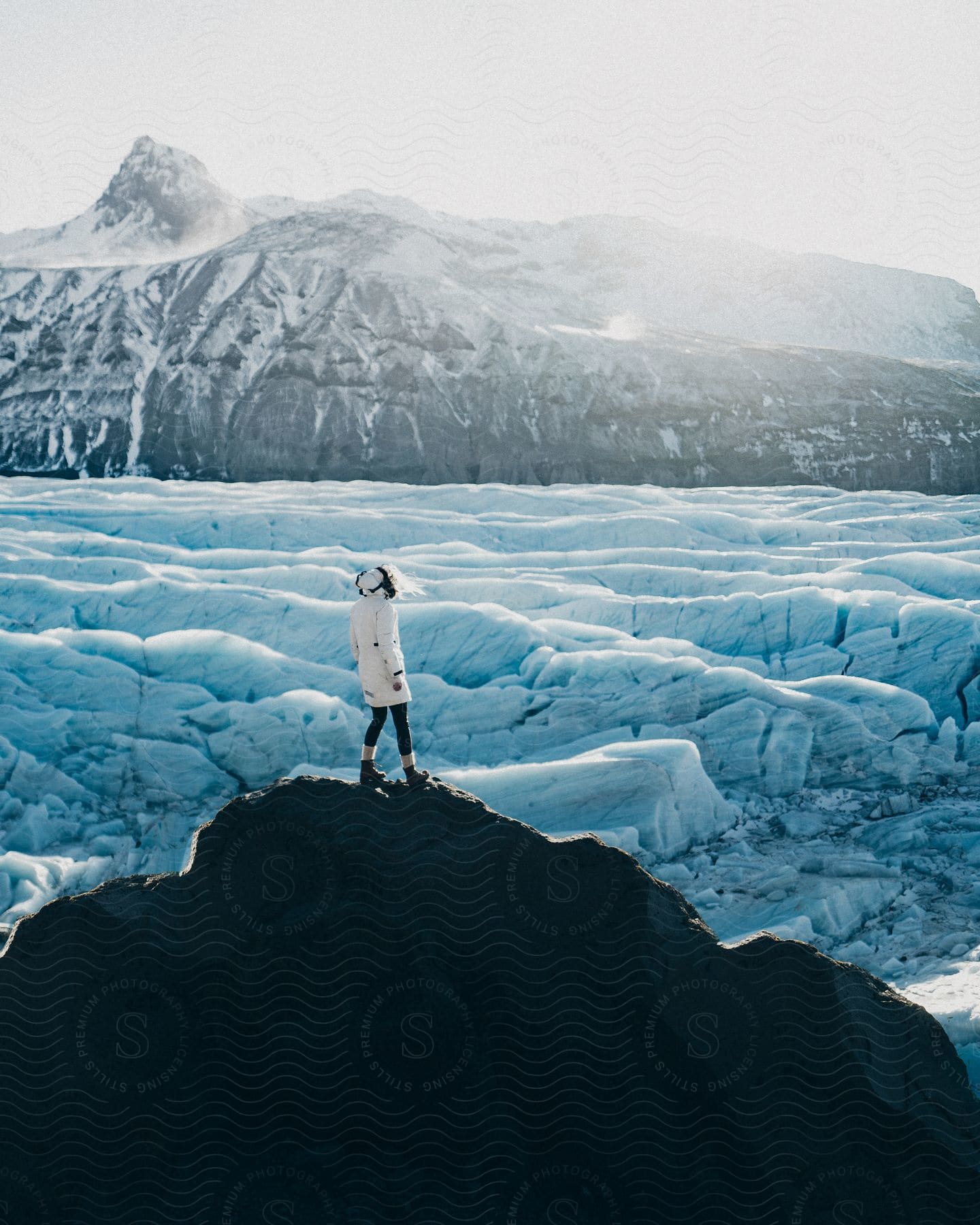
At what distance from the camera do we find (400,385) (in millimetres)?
36000

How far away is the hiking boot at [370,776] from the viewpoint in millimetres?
4258

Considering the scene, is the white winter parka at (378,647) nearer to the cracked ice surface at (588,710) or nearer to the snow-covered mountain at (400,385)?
the cracked ice surface at (588,710)

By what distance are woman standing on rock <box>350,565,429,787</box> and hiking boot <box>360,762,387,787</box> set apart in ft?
0.12

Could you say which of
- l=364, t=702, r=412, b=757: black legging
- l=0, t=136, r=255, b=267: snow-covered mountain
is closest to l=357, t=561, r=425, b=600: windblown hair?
l=364, t=702, r=412, b=757: black legging

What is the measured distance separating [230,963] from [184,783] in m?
4.91

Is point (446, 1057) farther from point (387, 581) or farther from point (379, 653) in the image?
point (387, 581)

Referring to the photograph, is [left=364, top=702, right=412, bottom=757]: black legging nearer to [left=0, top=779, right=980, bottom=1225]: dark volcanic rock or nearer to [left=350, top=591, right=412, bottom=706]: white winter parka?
[left=350, top=591, right=412, bottom=706]: white winter parka

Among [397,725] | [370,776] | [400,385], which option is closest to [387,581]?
[397,725]

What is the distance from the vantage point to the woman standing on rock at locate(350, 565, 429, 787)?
453cm

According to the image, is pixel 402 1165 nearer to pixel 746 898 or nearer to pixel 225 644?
pixel 746 898

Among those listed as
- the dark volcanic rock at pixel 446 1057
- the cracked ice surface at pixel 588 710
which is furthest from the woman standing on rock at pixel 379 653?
the cracked ice surface at pixel 588 710

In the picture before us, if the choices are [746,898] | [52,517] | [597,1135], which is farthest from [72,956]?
[52,517]

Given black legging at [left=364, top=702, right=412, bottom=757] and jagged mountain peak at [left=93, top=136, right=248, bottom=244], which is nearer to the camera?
black legging at [left=364, top=702, right=412, bottom=757]

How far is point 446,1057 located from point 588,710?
5.62m
